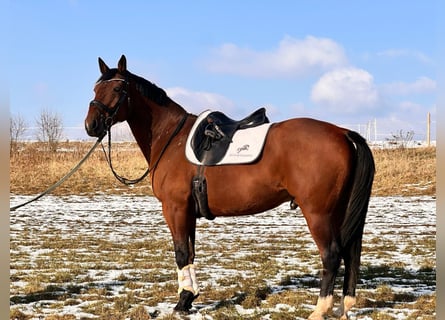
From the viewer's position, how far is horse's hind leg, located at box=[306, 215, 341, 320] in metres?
4.12

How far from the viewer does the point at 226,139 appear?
181 inches

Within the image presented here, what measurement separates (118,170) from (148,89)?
52.9 ft

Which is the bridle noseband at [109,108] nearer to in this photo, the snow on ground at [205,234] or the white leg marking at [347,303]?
the snow on ground at [205,234]

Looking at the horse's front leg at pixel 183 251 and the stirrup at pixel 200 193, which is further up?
the stirrup at pixel 200 193

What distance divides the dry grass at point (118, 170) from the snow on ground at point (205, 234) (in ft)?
4.90

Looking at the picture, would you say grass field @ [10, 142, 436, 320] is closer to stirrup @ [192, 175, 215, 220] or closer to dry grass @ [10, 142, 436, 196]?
stirrup @ [192, 175, 215, 220]

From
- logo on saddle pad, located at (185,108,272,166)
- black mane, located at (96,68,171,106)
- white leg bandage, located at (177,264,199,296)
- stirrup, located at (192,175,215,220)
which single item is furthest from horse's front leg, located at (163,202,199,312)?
black mane, located at (96,68,171,106)

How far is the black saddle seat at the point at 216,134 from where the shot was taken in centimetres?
456

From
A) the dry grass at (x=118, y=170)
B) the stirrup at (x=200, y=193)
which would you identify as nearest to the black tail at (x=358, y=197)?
the stirrup at (x=200, y=193)

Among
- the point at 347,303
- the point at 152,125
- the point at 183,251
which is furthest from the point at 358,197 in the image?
the point at 152,125

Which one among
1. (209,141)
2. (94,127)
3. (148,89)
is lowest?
(209,141)

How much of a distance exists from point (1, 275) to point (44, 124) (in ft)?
91.1

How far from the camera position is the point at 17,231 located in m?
10.4

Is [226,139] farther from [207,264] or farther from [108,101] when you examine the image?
[207,264]
